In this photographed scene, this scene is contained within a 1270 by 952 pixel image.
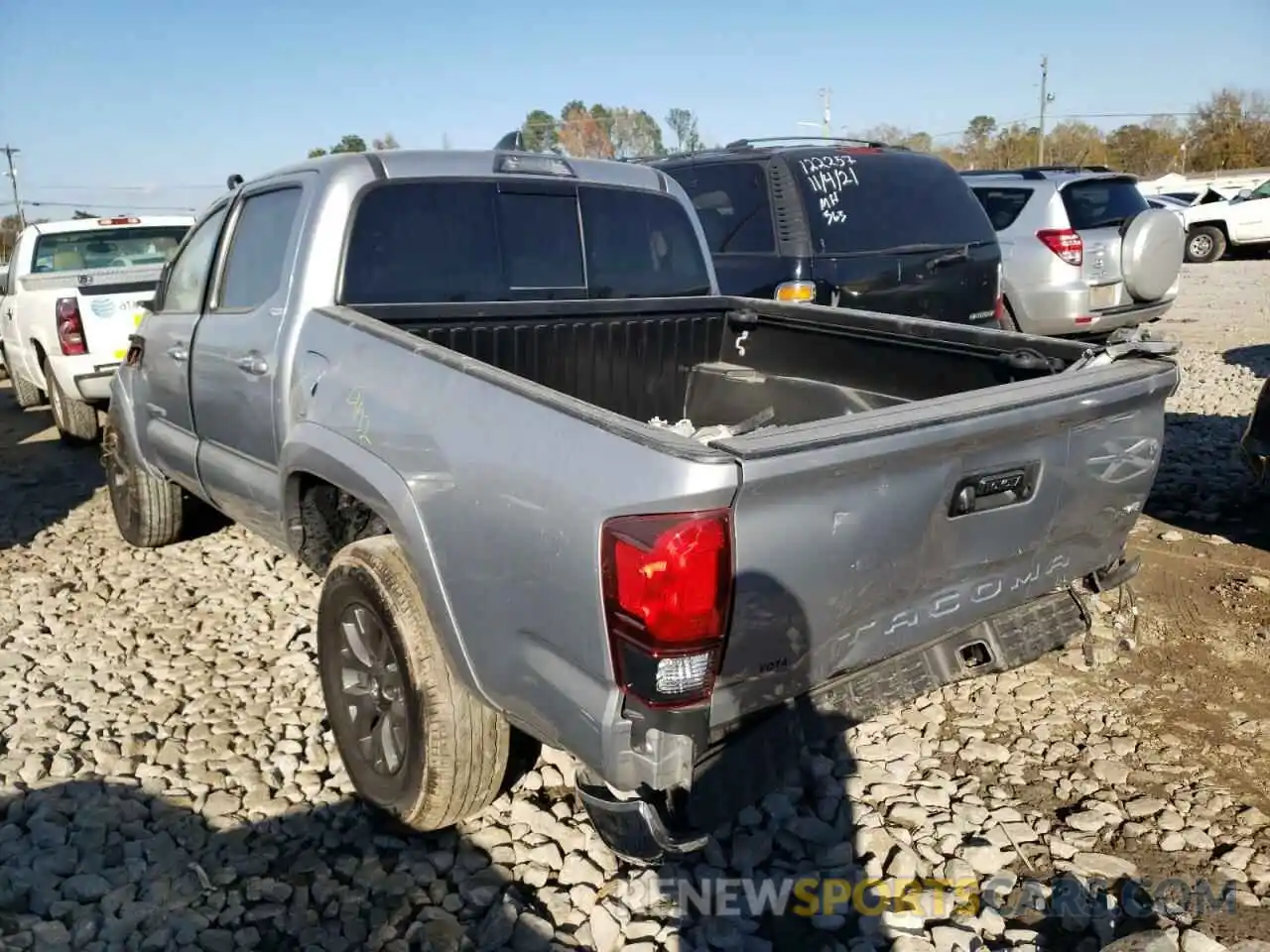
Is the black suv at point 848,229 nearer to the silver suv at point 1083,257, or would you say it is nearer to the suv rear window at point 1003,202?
the silver suv at point 1083,257

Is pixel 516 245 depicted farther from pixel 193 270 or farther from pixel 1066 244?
pixel 1066 244

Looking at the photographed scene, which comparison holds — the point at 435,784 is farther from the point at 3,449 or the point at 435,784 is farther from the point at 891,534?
the point at 3,449

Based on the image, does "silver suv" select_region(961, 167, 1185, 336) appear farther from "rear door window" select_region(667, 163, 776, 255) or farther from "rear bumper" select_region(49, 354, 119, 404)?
"rear bumper" select_region(49, 354, 119, 404)

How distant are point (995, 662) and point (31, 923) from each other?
2.69 m

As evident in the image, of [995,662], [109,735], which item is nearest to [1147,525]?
[995,662]

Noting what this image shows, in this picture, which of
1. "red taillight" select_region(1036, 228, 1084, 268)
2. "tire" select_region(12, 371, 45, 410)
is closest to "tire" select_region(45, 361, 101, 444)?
"tire" select_region(12, 371, 45, 410)

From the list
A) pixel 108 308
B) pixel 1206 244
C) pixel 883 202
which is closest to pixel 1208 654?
pixel 883 202

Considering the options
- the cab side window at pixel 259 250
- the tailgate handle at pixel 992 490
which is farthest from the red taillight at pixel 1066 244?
the cab side window at pixel 259 250

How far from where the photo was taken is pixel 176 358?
4.40 metres

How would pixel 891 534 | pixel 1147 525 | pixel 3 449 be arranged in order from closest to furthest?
pixel 891 534
pixel 1147 525
pixel 3 449

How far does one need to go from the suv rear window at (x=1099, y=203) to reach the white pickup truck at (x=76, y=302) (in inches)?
315

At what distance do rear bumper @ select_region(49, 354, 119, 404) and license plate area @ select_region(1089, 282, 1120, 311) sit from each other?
817 centimetres

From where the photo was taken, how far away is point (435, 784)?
278 centimetres

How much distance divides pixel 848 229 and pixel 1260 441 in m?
2.60
